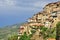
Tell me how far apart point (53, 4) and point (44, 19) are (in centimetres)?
1881

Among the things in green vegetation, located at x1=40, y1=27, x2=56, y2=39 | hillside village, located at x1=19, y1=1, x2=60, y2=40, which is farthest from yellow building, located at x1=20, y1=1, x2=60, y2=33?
green vegetation, located at x1=40, y1=27, x2=56, y2=39

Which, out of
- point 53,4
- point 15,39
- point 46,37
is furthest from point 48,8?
point 46,37

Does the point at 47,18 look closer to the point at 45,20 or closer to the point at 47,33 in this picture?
the point at 45,20

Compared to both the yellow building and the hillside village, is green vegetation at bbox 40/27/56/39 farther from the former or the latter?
the yellow building

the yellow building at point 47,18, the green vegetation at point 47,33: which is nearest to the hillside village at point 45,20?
the yellow building at point 47,18

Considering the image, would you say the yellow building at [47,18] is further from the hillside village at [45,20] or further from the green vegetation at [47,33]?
the green vegetation at [47,33]

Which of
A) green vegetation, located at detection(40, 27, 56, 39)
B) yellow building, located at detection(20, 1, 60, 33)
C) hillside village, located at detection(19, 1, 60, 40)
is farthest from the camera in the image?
yellow building, located at detection(20, 1, 60, 33)

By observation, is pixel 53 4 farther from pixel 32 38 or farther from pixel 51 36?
pixel 51 36

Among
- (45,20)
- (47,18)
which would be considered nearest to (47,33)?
(47,18)

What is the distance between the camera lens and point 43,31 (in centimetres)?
10531

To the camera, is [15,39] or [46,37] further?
[15,39]

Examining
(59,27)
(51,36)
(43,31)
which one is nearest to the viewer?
(59,27)

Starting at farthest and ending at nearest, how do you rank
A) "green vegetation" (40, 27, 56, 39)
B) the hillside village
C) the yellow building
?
the yellow building
the hillside village
"green vegetation" (40, 27, 56, 39)

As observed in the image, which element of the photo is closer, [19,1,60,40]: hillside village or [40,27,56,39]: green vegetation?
[40,27,56,39]: green vegetation
